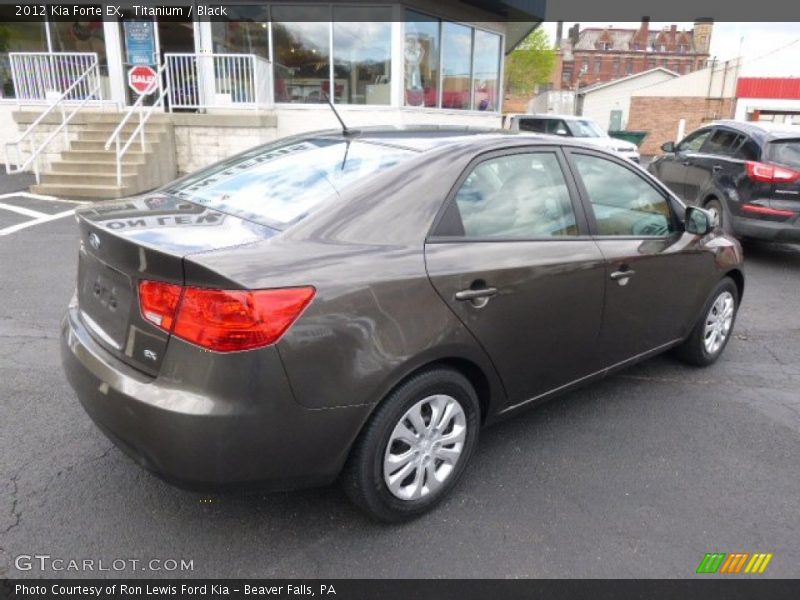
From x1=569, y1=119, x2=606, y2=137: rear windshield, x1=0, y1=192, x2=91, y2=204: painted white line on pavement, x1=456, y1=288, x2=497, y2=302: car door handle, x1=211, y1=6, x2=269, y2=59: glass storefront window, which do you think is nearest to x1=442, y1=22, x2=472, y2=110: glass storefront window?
x1=569, y1=119, x2=606, y2=137: rear windshield

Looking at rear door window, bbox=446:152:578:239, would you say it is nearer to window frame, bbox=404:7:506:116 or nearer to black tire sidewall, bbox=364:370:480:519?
black tire sidewall, bbox=364:370:480:519

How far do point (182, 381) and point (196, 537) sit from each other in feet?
2.55

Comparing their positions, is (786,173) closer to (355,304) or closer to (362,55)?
(355,304)

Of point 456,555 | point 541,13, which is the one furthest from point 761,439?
point 541,13

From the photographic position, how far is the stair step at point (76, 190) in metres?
10.0

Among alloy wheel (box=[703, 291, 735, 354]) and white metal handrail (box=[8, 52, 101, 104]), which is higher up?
white metal handrail (box=[8, 52, 101, 104])

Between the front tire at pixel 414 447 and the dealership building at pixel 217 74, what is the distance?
10081 millimetres

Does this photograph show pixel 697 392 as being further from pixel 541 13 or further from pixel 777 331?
pixel 541 13

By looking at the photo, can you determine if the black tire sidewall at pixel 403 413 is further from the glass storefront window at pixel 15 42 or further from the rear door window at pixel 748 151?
the glass storefront window at pixel 15 42

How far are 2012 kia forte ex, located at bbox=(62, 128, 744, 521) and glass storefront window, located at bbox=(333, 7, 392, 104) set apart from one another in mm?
10369

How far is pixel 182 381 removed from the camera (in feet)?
6.84

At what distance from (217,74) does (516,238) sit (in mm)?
11360

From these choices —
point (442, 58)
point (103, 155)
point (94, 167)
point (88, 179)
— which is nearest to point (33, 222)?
point (88, 179)

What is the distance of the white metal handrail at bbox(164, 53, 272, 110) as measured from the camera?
1224cm
